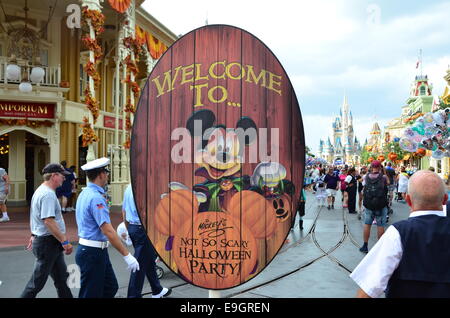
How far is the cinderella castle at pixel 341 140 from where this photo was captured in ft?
555

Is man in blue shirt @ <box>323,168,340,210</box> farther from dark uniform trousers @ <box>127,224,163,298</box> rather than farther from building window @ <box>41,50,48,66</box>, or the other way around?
building window @ <box>41,50,48,66</box>

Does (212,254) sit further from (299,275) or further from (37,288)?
(299,275)

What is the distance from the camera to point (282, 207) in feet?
8.52

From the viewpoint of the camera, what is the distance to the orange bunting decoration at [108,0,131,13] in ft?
43.4

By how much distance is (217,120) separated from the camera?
106 inches

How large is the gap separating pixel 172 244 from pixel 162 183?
431mm

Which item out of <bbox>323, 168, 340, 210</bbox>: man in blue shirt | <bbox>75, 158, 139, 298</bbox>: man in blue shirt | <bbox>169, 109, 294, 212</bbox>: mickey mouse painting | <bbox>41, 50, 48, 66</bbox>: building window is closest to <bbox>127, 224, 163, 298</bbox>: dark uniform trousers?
<bbox>75, 158, 139, 298</bbox>: man in blue shirt

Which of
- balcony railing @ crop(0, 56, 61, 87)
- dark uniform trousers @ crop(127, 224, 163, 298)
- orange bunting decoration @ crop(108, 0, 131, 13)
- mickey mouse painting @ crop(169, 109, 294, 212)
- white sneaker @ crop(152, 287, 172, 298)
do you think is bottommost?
white sneaker @ crop(152, 287, 172, 298)

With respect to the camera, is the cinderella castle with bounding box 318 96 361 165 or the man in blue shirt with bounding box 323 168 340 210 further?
the cinderella castle with bounding box 318 96 361 165

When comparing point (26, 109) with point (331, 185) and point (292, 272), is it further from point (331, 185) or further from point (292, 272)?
point (292, 272)

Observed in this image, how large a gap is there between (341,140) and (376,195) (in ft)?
578

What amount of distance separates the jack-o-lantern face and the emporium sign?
1456 cm

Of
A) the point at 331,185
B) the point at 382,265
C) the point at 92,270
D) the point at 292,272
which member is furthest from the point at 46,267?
the point at 331,185
